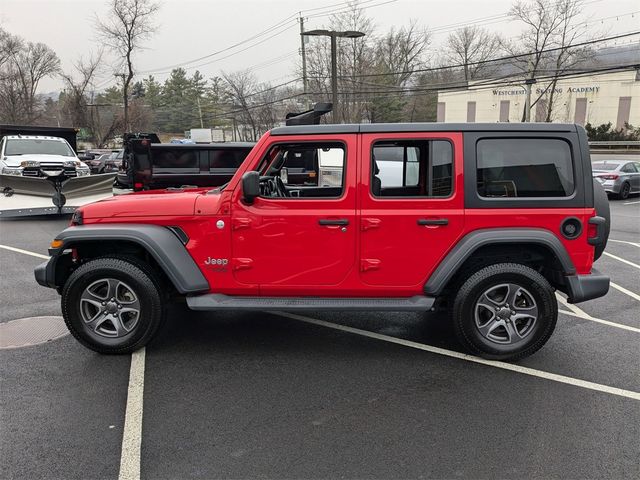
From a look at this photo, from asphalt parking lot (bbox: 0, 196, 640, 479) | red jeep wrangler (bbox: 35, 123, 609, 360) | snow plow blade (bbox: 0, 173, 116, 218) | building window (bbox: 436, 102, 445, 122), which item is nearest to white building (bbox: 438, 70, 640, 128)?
building window (bbox: 436, 102, 445, 122)

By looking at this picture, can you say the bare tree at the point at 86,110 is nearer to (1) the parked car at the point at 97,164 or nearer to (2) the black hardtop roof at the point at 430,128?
(1) the parked car at the point at 97,164

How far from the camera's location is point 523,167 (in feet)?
13.3

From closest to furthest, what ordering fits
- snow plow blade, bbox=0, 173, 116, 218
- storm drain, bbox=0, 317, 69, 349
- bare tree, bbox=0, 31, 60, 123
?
storm drain, bbox=0, 317, 69, 349 → snow plow blade, bbox=0, 173, 116, 218 → bare tree, bbox=0, 31, 60, 123

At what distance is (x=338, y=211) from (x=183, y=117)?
283ft

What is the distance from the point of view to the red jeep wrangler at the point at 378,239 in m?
4.01

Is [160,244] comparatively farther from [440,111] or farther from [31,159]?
[440,111]

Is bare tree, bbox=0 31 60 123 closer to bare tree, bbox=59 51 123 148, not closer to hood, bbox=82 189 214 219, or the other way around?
bare tree, bbox=59 51 123 148

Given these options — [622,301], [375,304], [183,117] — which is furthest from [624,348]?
[183,117]

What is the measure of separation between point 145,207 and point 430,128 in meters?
2.44

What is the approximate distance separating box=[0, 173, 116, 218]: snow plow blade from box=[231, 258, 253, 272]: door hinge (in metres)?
8.56

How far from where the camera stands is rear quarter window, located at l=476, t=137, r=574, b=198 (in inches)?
159

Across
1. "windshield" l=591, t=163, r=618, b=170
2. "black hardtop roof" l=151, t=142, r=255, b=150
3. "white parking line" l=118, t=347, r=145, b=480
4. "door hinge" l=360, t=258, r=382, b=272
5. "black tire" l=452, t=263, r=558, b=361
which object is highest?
"black hardtop roof" l=151, t=142, r=255, b=150

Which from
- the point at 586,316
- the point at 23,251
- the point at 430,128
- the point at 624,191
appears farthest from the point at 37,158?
the point at 624,191

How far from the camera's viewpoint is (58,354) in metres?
4.30
